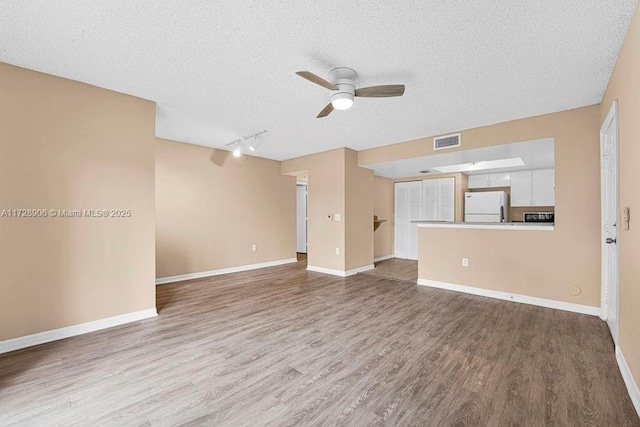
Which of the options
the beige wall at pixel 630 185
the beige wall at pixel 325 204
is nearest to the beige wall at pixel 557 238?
the beige wall at pixel 630 185

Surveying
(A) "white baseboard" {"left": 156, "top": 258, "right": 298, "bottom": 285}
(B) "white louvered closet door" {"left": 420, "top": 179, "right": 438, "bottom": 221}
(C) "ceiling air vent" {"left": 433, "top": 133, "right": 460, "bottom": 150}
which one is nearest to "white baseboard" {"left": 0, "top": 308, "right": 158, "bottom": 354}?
(A) "white baseboard" {"left": 156, "top": 258, "right": 298, "bottom": 285}

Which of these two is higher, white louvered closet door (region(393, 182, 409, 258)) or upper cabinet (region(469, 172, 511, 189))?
upper cabinet (region(469, 172, 511, 189))

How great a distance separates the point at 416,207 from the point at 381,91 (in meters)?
4.91

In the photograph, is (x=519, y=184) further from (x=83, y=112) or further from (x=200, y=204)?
(x=83, y=112)

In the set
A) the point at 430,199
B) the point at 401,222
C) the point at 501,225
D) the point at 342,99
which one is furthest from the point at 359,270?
the point at 342,99

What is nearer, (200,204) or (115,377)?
(115,377)

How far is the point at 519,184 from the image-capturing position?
5.86m

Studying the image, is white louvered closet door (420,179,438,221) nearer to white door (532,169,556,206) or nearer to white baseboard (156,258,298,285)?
white door (532,169,556,206)

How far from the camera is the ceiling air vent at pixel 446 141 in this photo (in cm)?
411

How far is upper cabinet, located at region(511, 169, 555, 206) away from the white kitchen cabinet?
1.25 metres

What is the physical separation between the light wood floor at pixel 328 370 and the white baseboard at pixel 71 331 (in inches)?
4.2

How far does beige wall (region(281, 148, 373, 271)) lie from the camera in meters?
5.17

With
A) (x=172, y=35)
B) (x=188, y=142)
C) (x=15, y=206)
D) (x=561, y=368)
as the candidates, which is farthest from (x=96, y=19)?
(x=561, y=368)

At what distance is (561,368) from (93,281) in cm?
426
